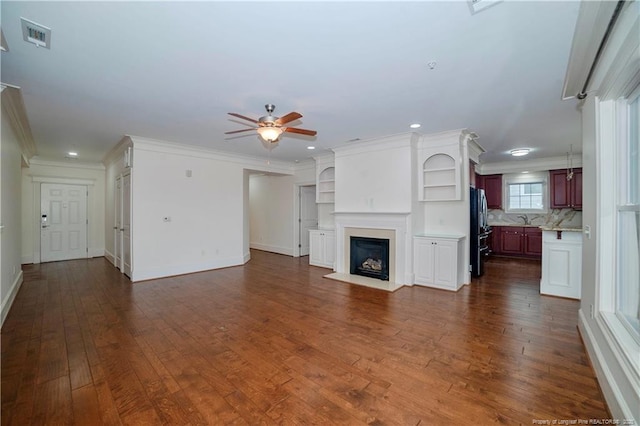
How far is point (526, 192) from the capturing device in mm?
8016

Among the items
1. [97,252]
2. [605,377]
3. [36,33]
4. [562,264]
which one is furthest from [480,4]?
[97,252]

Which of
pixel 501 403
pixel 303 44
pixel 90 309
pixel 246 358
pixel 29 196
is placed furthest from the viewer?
pixel 29 196

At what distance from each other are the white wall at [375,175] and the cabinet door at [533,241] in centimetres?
489

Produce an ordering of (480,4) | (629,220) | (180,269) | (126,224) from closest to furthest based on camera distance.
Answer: (480,4) → (629,220) → (126,224) → (180,269)

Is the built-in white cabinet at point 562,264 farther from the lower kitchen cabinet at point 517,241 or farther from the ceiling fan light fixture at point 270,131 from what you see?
the ceiling fan light fixture at point 270,131

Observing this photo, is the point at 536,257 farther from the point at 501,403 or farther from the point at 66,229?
the point at 66,229

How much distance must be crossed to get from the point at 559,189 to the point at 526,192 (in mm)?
846

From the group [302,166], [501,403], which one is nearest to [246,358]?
[501,403]

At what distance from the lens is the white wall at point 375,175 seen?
16.3ft

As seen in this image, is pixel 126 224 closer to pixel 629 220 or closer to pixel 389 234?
pixel 389 234

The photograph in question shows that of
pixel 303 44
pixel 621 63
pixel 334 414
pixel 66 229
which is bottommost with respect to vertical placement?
pixel 334 414

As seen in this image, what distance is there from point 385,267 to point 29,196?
8.67m

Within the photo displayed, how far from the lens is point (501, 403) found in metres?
1.92

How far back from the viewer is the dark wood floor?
1.87 m
